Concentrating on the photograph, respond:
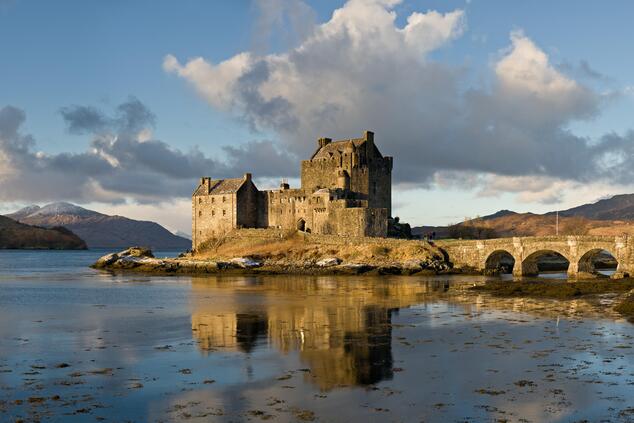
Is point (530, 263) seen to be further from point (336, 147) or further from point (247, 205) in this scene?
point (247, 205)

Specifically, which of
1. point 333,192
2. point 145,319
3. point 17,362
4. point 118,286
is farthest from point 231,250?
point 17,362

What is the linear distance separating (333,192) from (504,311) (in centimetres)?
4415

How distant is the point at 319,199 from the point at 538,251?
24988 mm

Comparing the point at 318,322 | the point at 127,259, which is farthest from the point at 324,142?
the point at 318,322

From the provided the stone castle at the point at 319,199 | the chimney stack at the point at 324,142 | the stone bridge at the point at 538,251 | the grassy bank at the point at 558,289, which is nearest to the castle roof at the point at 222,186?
the stone castle at the point at 319,199

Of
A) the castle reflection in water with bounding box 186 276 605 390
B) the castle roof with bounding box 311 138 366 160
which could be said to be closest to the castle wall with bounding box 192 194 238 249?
the castle roof with bounding box 311 138 366 160

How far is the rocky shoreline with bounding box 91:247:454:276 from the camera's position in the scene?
5928 centimetres

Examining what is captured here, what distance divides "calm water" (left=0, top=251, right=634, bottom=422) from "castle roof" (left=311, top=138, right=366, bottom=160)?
44.0 m

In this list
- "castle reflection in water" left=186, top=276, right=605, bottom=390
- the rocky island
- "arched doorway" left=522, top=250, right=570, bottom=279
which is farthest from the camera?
the rocky island

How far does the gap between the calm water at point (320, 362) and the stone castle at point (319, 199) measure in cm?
3666

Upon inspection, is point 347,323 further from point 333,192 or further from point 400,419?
point 333,192

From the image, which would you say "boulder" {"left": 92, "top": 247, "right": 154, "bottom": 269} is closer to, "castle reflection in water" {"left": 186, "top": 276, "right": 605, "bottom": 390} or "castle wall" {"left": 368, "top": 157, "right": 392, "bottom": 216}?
"castle wall" {"left": 368, "top": 157, "right": 392, "bottom": 216}

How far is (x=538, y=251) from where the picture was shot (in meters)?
55.9

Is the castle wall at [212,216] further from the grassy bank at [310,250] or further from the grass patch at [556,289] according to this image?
the grass patch at [556,289]
